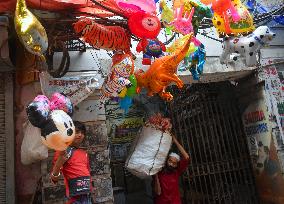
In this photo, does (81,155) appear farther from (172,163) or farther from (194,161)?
(194,161)

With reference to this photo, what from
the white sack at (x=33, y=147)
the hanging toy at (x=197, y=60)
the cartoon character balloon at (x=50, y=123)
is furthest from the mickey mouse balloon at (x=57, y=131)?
the hanging toy at (x=197, y=60)

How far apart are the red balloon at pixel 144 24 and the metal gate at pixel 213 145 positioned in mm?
3192

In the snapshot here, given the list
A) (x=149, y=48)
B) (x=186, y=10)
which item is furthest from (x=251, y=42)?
(x=149, y=48)

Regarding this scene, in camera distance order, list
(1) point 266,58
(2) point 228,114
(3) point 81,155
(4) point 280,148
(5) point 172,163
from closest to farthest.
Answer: (3) point 81,155 < (5) point 172,163 < (4) point 280,148 < (1) point 266,58 < (2) point 228,114

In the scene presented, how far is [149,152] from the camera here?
5668 mm

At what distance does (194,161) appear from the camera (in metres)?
7.30

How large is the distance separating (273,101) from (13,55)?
520cm

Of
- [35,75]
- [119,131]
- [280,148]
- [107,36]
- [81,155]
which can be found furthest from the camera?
[119,131]

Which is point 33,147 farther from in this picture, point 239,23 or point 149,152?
point 239,23

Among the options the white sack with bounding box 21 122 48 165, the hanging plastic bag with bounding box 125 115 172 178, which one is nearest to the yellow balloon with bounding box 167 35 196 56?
the hanging plastic bag with bounding box 125 115 172 178

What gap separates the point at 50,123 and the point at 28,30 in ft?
3.64

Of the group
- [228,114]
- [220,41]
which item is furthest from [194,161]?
[220,41]

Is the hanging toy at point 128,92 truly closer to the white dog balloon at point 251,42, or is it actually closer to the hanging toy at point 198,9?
the hanging toy at point 198,9

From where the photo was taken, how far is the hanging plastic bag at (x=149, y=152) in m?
5.55
